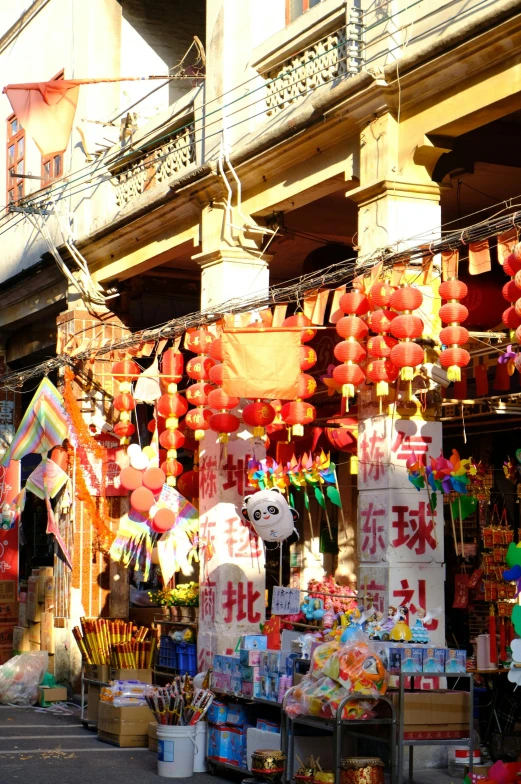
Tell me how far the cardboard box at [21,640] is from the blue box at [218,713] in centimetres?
776

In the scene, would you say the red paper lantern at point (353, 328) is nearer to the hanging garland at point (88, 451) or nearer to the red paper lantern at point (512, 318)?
the red paper lantern at point (512, 318)

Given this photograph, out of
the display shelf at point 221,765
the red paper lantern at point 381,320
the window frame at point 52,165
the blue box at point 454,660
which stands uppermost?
the window frame at point 52,165

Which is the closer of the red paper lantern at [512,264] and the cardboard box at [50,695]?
the red paper lantern at [512,264]

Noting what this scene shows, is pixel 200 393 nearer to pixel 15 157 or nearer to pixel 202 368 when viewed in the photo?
pixel 202 368

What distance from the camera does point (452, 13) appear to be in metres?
9.91

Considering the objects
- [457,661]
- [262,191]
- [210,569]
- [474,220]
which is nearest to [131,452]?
[210,569]

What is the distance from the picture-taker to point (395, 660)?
30.7 feet

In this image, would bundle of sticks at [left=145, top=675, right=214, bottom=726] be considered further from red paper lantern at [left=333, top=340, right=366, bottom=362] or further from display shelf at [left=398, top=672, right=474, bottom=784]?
red paper lantern at [left=333, top=340, right=366, bottom=362]

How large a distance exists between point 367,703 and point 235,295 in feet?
17.7

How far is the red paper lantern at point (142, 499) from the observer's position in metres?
13.6

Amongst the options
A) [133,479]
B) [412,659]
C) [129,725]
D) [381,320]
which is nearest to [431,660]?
[412,659]

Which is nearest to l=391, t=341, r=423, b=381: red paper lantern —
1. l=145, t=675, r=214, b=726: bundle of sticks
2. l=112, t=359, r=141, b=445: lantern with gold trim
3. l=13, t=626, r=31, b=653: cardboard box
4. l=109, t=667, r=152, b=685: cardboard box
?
l=145, t=675, r=214, b=726: bundle of sticks

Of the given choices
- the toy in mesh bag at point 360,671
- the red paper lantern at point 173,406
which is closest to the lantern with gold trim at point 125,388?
the red paper lantern at point 173,406

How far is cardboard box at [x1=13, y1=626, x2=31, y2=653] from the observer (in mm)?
18578
